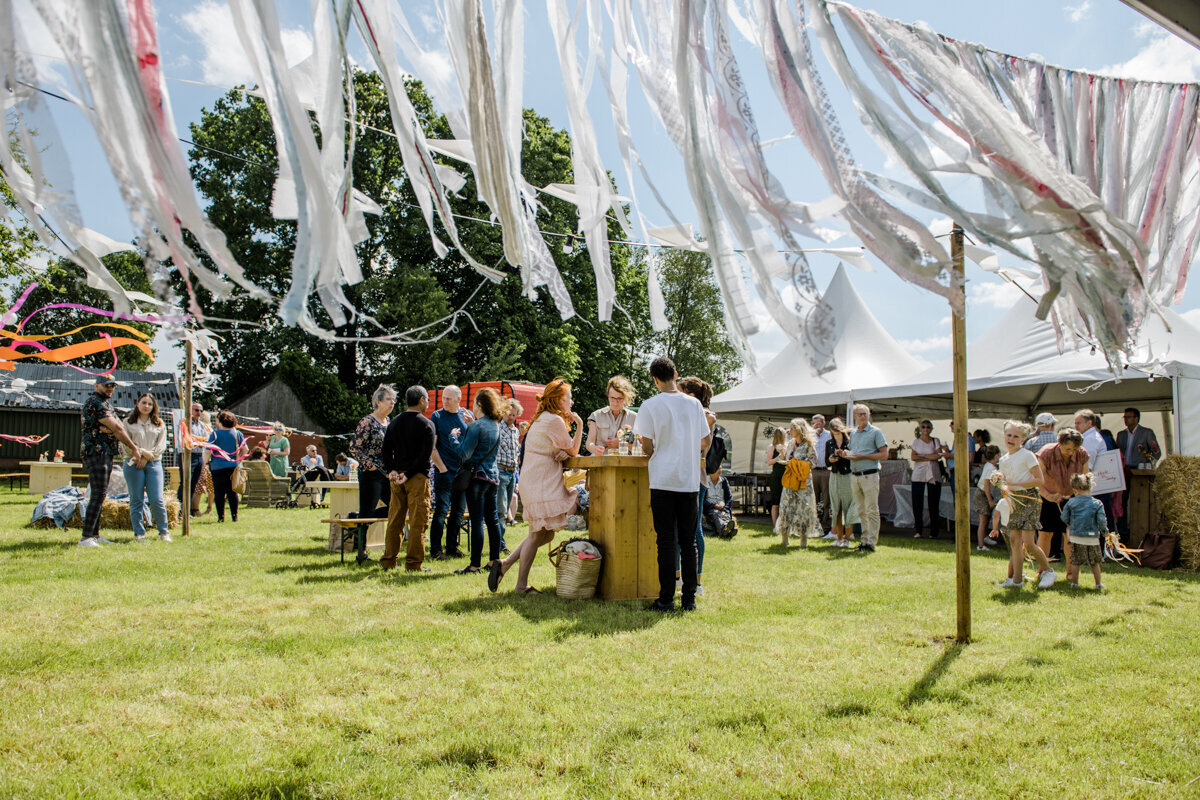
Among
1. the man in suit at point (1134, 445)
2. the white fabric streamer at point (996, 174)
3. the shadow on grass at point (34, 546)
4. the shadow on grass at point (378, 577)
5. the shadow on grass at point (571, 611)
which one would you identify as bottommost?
the shadow on grass at point (378, 577)

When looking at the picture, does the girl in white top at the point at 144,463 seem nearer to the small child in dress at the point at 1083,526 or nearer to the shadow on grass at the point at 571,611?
the shadow on grass at the point at 571,611

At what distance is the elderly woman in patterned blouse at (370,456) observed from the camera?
6.93 metres

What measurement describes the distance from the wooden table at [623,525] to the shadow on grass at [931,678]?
2047 millimetres

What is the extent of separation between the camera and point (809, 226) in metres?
1.74

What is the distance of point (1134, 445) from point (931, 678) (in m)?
7.73

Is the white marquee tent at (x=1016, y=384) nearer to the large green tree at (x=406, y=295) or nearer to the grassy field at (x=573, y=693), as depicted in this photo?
the grassy field at (x=573, y=693)

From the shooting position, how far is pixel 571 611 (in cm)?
486

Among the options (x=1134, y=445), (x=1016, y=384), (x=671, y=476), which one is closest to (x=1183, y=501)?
(x=1134, y=445)

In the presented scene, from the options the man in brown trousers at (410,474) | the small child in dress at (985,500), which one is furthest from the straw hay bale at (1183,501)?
the man in brown trousers at (410,474)

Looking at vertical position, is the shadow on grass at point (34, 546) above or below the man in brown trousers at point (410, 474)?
below

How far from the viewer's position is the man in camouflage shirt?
7.13 meters

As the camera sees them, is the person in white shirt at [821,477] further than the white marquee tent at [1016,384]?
Yes

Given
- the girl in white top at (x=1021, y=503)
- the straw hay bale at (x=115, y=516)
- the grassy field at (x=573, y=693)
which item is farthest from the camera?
the straw hay bale at (x=115, y=516)

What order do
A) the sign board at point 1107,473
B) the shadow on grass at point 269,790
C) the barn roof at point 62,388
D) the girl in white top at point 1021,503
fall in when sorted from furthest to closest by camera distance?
1. the barn roof at point 62,388
2. the sign board at point 1107,473
3. the girl in white top at point 1021,503
4. the shadow on grass at point 269,790
